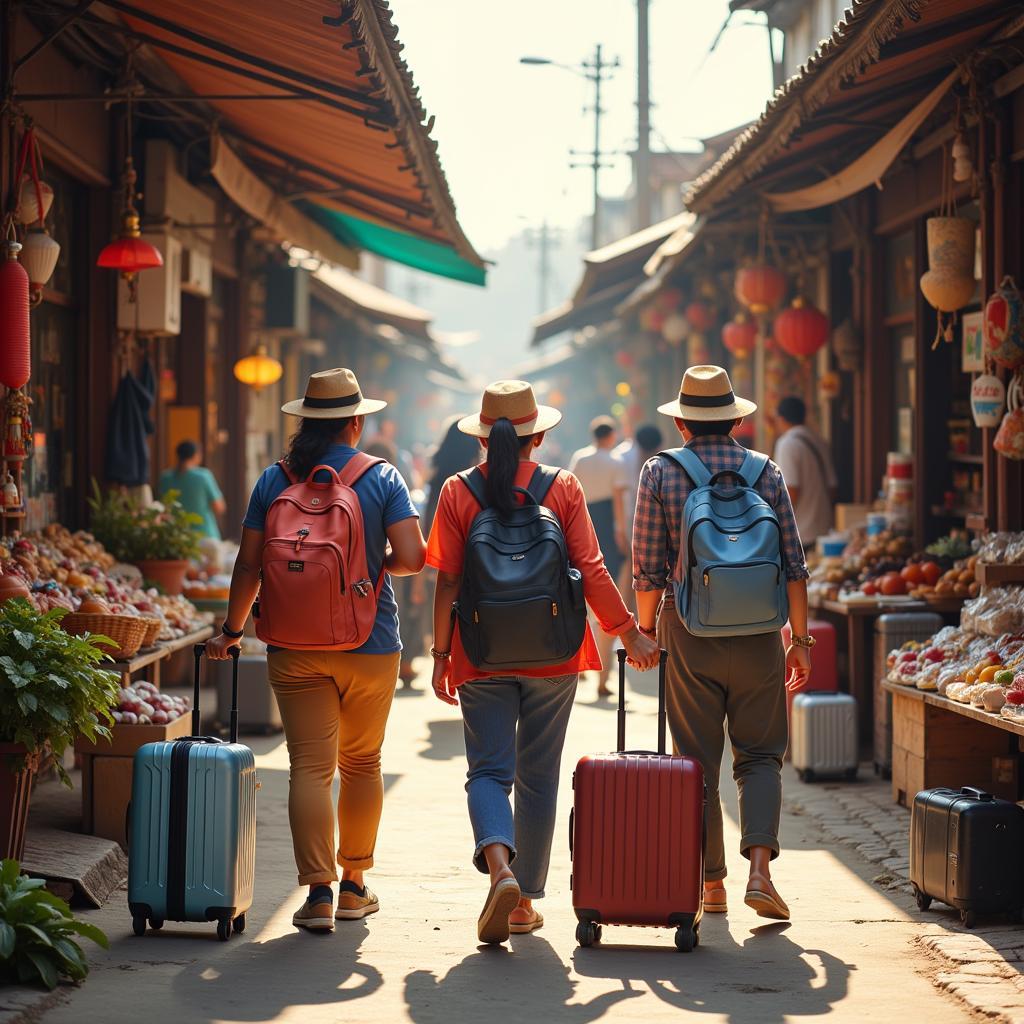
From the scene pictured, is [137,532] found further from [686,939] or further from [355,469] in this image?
[686,939]

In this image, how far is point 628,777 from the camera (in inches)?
211

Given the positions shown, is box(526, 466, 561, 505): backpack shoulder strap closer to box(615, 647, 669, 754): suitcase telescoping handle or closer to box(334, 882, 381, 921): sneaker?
box(615, 647, 669, 754): suitcase telescoping handle

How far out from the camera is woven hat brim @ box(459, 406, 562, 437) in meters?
5.77

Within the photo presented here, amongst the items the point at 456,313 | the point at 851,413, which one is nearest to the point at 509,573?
the point at 851,413

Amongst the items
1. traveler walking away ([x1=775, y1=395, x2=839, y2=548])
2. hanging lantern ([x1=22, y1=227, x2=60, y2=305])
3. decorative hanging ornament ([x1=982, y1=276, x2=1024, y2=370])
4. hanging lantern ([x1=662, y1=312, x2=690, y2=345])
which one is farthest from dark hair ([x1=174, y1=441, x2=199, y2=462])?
hanging lantern ([x1=662, y1=312, x2=690, y2=345])

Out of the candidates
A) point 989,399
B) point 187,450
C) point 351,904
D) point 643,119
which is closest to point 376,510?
point 351,904

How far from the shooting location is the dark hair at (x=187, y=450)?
1235 centimetres

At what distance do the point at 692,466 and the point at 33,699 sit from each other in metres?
2.37

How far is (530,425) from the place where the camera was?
5.79m

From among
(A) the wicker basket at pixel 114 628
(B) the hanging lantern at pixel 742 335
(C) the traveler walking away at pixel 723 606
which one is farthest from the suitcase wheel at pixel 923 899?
(B) the hanging lantern at pixel 742 335

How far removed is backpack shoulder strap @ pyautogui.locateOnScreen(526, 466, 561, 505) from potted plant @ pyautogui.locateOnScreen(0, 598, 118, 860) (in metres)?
1.65

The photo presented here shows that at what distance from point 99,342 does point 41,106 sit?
2092 mm

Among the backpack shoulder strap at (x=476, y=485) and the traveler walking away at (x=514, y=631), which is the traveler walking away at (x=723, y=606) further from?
the backpack shoulder strap at (x=476, y=485)

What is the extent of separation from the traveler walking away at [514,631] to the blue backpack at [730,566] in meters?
0.24
